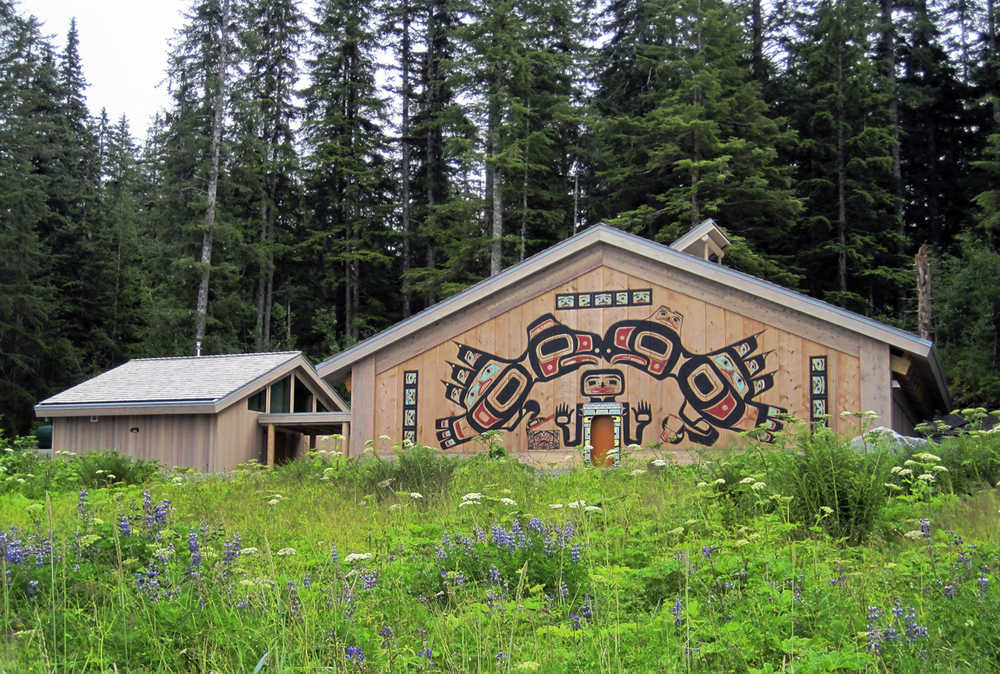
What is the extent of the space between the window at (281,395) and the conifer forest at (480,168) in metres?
12.6

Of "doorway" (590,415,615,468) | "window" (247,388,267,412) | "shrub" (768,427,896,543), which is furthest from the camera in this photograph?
"window" (247,388,267,412)

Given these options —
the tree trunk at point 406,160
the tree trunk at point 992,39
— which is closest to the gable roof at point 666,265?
the tree trunk at point 406,160

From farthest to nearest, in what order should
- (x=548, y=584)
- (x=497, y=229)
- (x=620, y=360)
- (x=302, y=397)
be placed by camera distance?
(x=497, y=229) < (x=302, y=397) < (x=620, y=360) < (x=548, y=584)

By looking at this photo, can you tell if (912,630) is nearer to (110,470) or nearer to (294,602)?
(294,602)

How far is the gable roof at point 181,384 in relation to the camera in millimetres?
26016

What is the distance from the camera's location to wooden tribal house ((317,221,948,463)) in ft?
58.3

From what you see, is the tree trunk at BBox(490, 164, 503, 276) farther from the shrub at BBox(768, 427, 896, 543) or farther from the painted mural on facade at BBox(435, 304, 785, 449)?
the shrub at BBox(768, 427, 896, 543)

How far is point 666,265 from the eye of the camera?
1911 centimetres

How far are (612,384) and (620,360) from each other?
51 cm

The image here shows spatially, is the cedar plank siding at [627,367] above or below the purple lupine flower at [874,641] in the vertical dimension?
above

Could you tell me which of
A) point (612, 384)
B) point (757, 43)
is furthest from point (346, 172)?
point (612, 384)

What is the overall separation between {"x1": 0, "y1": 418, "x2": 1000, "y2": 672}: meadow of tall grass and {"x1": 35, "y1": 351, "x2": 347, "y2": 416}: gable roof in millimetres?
15965

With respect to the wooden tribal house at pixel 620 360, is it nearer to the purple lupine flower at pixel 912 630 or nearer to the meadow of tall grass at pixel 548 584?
the meadow of tall grass at pixel 548 584

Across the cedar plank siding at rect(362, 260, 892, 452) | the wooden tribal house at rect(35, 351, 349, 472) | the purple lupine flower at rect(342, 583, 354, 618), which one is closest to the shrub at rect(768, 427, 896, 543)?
the purple lupine flower at rect(342, 583, 354, 618)
